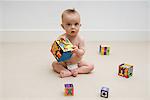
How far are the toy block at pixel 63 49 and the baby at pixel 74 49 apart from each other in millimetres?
36

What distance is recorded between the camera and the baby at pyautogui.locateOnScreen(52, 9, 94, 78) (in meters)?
1.84

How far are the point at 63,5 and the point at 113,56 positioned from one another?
81 cm

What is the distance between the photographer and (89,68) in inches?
75.4

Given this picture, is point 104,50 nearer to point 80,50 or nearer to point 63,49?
point 80,50

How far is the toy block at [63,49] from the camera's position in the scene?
1765mm

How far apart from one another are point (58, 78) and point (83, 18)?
3.65 feet

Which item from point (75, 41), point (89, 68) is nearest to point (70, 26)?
point (75, 41)

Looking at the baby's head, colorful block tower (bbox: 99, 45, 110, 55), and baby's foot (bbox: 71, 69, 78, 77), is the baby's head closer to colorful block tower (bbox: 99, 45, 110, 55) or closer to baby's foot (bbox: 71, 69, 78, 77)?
baby's foot (bbox: 71, 69, 78, 77)

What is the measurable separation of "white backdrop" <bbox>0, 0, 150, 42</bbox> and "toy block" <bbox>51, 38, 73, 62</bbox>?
928 millimetres

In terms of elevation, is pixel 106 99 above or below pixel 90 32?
below

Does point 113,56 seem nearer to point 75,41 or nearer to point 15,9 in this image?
point 75,41

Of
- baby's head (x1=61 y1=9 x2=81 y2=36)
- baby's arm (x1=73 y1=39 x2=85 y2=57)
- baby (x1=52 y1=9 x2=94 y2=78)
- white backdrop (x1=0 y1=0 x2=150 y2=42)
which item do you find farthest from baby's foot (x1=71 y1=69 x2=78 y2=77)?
white backdrop (x1=0 y1=0 x2=150 y2=42)

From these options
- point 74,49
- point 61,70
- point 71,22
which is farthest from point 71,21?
point 61,70

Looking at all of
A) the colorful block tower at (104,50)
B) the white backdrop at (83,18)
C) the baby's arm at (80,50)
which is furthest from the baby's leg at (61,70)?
the white backdrop at (83,18)
